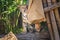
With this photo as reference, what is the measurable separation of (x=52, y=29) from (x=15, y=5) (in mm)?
4717

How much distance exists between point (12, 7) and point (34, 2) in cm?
442

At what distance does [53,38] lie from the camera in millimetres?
4500

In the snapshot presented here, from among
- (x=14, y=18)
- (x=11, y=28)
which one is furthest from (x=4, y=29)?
(x=14, y=18)

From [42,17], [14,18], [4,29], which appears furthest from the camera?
[14,18]

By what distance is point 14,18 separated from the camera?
9.28m

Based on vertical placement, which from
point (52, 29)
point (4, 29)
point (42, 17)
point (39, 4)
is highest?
point (39, 4)

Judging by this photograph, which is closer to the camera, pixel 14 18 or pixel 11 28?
pixel 11 28

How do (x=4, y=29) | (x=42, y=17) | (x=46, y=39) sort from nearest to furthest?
1. (x=42, y=17)
2. (x=46, y=39)
3. (x=4, y=29)

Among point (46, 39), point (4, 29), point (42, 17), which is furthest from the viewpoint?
point (4, 29)

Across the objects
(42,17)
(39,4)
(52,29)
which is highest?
(39,4)

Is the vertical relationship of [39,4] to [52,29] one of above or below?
above

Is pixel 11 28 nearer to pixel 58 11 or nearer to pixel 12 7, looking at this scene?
pixel 12 7

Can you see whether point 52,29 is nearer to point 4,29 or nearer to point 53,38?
point 53,38

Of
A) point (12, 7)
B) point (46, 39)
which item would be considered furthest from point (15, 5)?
point (46, 39)
